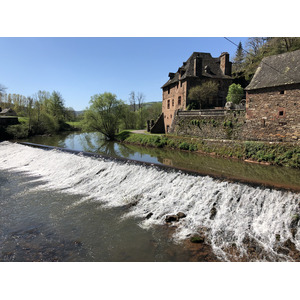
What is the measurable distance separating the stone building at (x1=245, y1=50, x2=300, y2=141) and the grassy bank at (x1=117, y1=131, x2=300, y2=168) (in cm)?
154

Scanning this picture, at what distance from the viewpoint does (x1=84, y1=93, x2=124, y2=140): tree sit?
31688 mm

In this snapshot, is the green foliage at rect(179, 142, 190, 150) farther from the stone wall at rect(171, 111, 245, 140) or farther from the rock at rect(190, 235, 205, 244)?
the rock at rect(190, 235, 205, 244)

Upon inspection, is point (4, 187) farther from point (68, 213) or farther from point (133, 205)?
point (133, 205)

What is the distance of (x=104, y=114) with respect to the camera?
106 ft

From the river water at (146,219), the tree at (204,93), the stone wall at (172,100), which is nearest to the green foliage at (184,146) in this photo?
the tree at (204,93)

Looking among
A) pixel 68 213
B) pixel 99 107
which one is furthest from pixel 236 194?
pixel 99 107

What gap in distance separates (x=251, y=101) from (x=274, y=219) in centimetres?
1298

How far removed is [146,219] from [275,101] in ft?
45.8

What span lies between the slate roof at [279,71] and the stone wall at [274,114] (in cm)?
43

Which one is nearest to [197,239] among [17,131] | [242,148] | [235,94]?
[242,148]

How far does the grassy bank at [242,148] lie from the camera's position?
1399 centimetres

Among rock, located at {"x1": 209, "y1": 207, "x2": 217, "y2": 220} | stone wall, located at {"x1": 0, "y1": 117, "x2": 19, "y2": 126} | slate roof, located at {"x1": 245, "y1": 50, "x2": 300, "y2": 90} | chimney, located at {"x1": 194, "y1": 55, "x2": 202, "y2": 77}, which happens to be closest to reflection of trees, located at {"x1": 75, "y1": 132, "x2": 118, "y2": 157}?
rock, located at {"x1": 209, "y1": 207, "x2": 217, "y2": 220}

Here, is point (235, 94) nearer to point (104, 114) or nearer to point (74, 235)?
point (104, 114)

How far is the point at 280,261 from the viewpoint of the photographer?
218 inches
